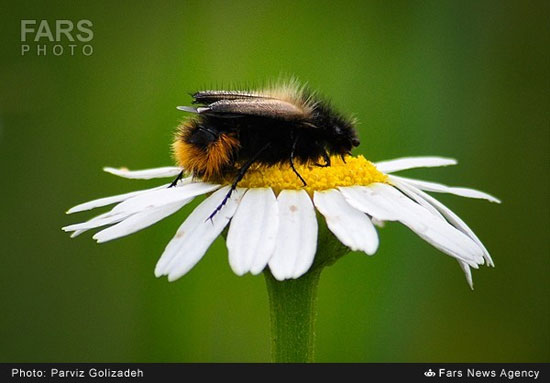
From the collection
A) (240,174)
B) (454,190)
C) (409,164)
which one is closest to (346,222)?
(240,174)

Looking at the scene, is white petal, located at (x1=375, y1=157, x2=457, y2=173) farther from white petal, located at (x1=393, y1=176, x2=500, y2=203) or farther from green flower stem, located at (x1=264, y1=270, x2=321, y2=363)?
green flower stem, located at (x1=264, y1=270, x2=321, y2=363)

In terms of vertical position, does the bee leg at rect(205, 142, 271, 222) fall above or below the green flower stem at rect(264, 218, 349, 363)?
above

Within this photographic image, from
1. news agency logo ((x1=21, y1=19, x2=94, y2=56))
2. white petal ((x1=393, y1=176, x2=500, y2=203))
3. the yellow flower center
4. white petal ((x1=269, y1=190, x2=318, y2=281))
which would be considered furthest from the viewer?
news agency logo ((x1=21, y1=19, x2=94, y2=56))

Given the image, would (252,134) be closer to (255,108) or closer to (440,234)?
(255,108)

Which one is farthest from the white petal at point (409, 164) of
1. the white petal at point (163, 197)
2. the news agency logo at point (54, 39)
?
the news agency logo at point (54, 39)

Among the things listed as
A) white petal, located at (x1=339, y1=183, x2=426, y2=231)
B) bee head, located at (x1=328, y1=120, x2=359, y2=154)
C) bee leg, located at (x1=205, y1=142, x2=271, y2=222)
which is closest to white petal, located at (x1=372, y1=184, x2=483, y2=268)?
white petal, located at (x1=339, y1=183, x2=426, y2=231)
